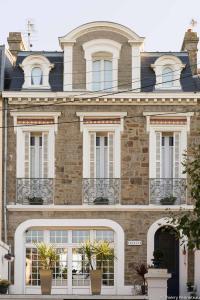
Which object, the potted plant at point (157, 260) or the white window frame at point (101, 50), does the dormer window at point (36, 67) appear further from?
the potted plant at point (157, 260)

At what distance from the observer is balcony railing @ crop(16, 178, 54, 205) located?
35188mm

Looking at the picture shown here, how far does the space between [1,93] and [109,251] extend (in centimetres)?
689

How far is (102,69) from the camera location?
3603 centimetres

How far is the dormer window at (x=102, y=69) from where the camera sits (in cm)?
3588

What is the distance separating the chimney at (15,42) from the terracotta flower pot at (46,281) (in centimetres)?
949

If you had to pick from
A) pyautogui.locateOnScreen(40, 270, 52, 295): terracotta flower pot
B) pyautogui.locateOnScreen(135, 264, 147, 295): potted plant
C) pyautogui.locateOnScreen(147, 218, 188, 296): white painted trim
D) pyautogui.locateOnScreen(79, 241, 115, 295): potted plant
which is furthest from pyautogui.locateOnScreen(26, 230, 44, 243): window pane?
pyautogui.locateOnScreen(147, 218, 188, 296): white painted trim

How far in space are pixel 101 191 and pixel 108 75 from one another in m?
4.33

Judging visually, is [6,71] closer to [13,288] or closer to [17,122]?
[17,122]

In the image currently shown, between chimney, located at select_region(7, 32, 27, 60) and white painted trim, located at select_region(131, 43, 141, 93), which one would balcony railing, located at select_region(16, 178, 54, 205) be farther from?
chimney, located at select_region(7, 32, 27, 60)

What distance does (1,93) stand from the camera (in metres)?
35.1

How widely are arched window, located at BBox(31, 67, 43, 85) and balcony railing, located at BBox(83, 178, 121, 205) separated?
159 inches

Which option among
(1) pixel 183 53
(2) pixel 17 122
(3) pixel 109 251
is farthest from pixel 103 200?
(1) pixel 183 53

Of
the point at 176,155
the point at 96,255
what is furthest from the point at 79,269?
the point at 176,155

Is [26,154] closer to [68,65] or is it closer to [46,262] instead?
[68,65]
